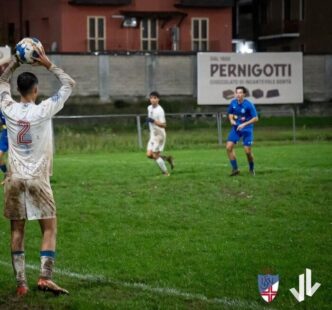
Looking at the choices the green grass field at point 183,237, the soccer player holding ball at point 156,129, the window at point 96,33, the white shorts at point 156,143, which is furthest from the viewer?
the window at point 96,33

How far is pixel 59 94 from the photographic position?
10453 millimetres

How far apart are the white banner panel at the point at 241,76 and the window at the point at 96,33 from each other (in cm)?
1249

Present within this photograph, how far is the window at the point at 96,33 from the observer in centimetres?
6322

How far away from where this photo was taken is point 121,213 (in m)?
17.1

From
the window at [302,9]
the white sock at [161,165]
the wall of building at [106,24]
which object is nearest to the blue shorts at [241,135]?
the white sock at [161,165]

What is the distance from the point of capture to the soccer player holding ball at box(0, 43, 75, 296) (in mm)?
10305

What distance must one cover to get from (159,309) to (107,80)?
45.0 m

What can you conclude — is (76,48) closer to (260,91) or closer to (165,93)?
(165,93)

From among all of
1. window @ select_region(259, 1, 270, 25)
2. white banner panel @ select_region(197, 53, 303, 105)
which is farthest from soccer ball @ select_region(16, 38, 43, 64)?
window @ select_region(259, 1, 270, 25)

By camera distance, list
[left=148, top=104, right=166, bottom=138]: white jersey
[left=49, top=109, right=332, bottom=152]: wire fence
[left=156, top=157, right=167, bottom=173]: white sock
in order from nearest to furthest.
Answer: [left=156, top=157, right=167, bottom=173]: white sock < [left=148, top=104, right=166, bottom=138]: white jersey < [left=49, top=109, right=332, bottom=152]: wire fence

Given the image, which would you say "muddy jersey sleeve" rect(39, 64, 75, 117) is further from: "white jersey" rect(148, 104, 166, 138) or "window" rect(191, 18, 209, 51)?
"window" rect(191, 18, 209, 51)

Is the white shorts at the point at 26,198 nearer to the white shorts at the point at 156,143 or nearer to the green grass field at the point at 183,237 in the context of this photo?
the green grass field at the point at 183,237

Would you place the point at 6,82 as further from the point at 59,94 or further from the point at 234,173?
the point at 234,173

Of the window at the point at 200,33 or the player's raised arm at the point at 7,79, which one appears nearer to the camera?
the player's raised arm at the point at 7,79
